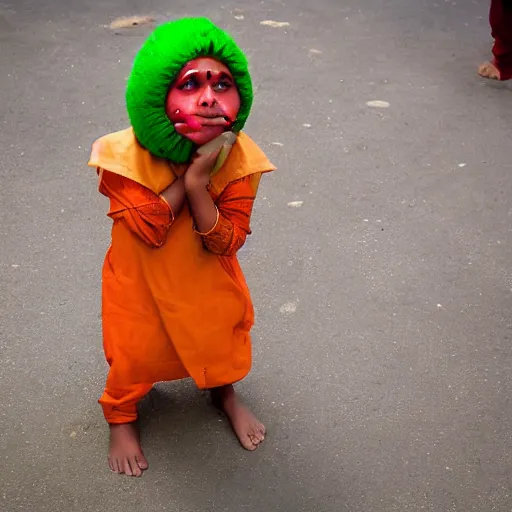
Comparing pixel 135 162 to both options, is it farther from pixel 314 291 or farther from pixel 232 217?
pixel 314 291

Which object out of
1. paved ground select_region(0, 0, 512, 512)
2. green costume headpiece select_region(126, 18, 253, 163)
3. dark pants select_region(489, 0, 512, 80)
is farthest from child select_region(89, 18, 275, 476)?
dark pants select_region(489, 0, 512, 80)

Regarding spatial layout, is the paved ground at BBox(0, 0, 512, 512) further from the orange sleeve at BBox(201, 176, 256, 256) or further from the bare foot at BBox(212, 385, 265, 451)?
the orange sleeve at BBox(201, 176, 256, 256)

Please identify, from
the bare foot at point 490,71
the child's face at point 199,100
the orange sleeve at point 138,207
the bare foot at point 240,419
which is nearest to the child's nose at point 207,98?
the child's face at point 199,100

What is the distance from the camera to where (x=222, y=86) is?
1.49 meters

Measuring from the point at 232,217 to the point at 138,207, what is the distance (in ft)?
0.70

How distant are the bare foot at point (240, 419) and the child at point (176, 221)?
1.0 inches

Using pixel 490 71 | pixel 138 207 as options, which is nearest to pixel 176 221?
pixel 138 207

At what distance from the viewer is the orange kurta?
1.54 metres

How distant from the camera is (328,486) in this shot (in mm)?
1931

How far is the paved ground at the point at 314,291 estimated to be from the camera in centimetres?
195

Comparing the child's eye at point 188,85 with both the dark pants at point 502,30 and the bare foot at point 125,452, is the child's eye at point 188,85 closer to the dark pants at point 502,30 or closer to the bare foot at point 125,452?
the bare foot at point 125,452

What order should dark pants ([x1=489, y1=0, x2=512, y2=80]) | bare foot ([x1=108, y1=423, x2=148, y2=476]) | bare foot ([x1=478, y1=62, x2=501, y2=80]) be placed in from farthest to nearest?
bare foot ([x1=478, y1=62, x2=501, y2=80]) < dark pants ([x1=489, y1=0, x2=512, y2=80]) < bare foot ([x1=108, y1=423, x2=148, y2=476])

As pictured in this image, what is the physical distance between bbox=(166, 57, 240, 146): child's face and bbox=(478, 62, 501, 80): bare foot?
9.80 ft

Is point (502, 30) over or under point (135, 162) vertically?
under
